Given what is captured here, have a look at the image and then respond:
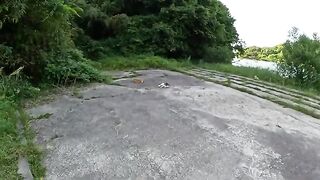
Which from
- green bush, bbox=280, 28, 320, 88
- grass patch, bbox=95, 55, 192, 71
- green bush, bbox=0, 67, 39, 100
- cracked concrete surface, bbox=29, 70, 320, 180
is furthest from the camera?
grass patch, bbox=95, 55, 192, 71

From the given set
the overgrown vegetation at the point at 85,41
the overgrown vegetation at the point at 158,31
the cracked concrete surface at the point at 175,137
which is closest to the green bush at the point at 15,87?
the overgrown vegetation at the point at 85,41

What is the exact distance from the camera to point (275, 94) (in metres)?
7.18

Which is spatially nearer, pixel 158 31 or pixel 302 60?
pixel 302 60

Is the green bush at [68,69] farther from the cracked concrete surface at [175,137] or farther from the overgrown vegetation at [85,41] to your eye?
the cracked concrete surface at [175,137]

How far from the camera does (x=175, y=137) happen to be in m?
4.29

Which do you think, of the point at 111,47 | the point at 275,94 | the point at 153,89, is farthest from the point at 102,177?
the point at 111,47

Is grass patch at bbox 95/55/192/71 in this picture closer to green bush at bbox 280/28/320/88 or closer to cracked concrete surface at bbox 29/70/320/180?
green bush at bbox 280/28/320/88

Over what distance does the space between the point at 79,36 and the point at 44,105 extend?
5.79 m

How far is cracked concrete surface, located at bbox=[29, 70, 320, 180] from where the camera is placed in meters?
3.56

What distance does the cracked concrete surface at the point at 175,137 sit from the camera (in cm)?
356

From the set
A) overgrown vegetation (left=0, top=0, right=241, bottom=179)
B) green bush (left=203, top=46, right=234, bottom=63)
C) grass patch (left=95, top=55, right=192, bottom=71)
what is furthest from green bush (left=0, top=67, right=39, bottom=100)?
green bush (left=203, top=46, right=234, bottom=63)

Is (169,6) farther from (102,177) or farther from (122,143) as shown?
(102,177)

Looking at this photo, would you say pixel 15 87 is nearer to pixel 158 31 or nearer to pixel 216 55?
pixel 158 31

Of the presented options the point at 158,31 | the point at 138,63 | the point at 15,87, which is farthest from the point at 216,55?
the point at 15,87
